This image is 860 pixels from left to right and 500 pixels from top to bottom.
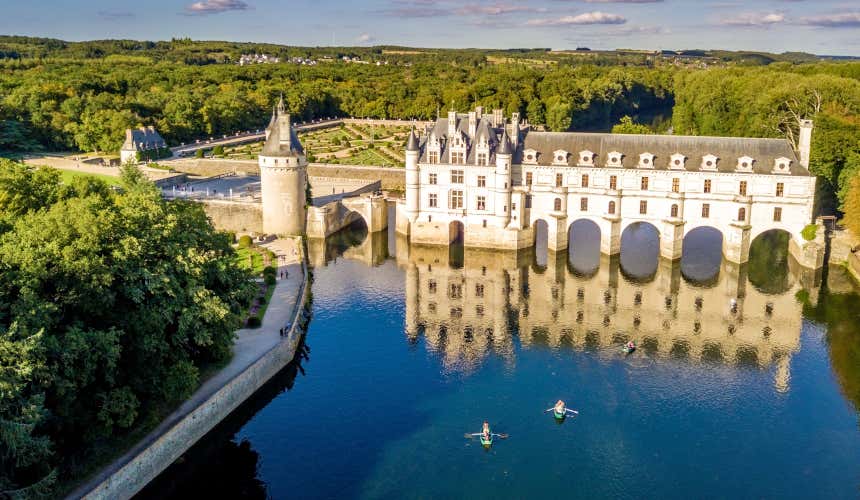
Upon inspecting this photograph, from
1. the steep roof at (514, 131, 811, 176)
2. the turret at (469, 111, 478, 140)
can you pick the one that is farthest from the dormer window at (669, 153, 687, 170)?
the turret at (469, 111, 478, 140)

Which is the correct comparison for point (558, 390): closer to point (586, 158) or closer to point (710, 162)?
point (586, 158)

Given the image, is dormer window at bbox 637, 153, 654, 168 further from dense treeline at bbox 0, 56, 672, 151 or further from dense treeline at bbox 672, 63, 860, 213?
dense treeline at bbox 0, 56, 672, 151

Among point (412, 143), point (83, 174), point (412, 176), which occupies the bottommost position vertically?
point (83, 174)

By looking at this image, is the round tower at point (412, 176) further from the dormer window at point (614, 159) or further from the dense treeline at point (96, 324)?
the dense treeline at point (96, 324)

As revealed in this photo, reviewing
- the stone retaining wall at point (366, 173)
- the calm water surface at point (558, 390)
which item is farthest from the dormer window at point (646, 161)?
the stone retaining wall at point (366, 173)

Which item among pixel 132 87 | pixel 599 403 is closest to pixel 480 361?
pixel 599 403

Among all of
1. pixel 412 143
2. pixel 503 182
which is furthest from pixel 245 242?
pixel 503 182
